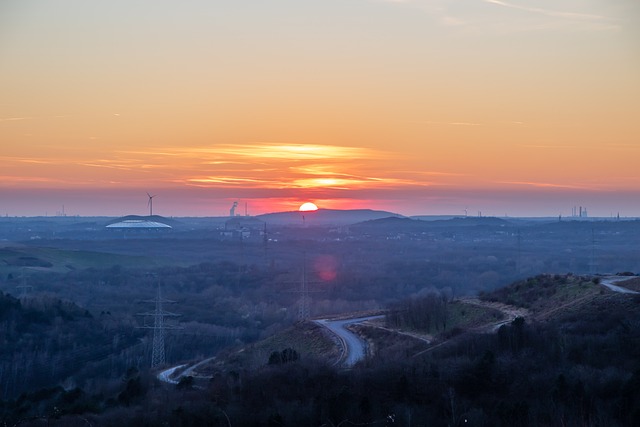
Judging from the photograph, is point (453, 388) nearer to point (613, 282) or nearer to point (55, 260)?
point (613, 282)

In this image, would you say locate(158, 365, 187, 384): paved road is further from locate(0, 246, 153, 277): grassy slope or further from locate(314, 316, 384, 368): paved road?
locate(0, 246, 153, 277): grassy slope

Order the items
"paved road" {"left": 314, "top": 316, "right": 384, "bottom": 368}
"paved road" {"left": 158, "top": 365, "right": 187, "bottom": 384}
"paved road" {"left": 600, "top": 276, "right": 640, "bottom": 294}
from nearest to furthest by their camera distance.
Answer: "paved road" {"left": 314, "top": 316, "right": 384, "bottom": 368}
"paved road" {"left": 600, "top": 276, "right": 640, "bottom": 294}
"paved road" {"left": 158, "top": 365, "right": 187, "bottom": 384}

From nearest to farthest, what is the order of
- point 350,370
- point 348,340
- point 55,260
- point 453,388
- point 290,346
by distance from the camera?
1. point 453,388
2. point 350,370
3. point 348,340
4. point 290,346
5. point 55,260

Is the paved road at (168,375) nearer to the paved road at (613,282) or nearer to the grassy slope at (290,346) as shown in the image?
the grassy slope at (290,346)

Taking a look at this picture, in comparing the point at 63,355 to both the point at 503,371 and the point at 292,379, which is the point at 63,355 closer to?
the point at 292,379

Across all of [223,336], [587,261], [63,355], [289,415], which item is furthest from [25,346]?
[587,261]

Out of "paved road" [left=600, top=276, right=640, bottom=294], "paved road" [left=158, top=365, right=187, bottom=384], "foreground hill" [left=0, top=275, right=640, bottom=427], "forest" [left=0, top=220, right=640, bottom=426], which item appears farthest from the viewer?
"paved road" [left=158, top=365, right=187, bottom=384]

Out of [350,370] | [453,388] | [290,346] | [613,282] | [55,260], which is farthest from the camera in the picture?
[55,260]

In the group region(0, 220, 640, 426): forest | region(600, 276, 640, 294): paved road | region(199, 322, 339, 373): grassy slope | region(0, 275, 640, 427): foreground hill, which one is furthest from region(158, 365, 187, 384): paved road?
region(600, 276, 640, 294): paved road

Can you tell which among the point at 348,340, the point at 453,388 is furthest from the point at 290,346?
the point at 453,388
